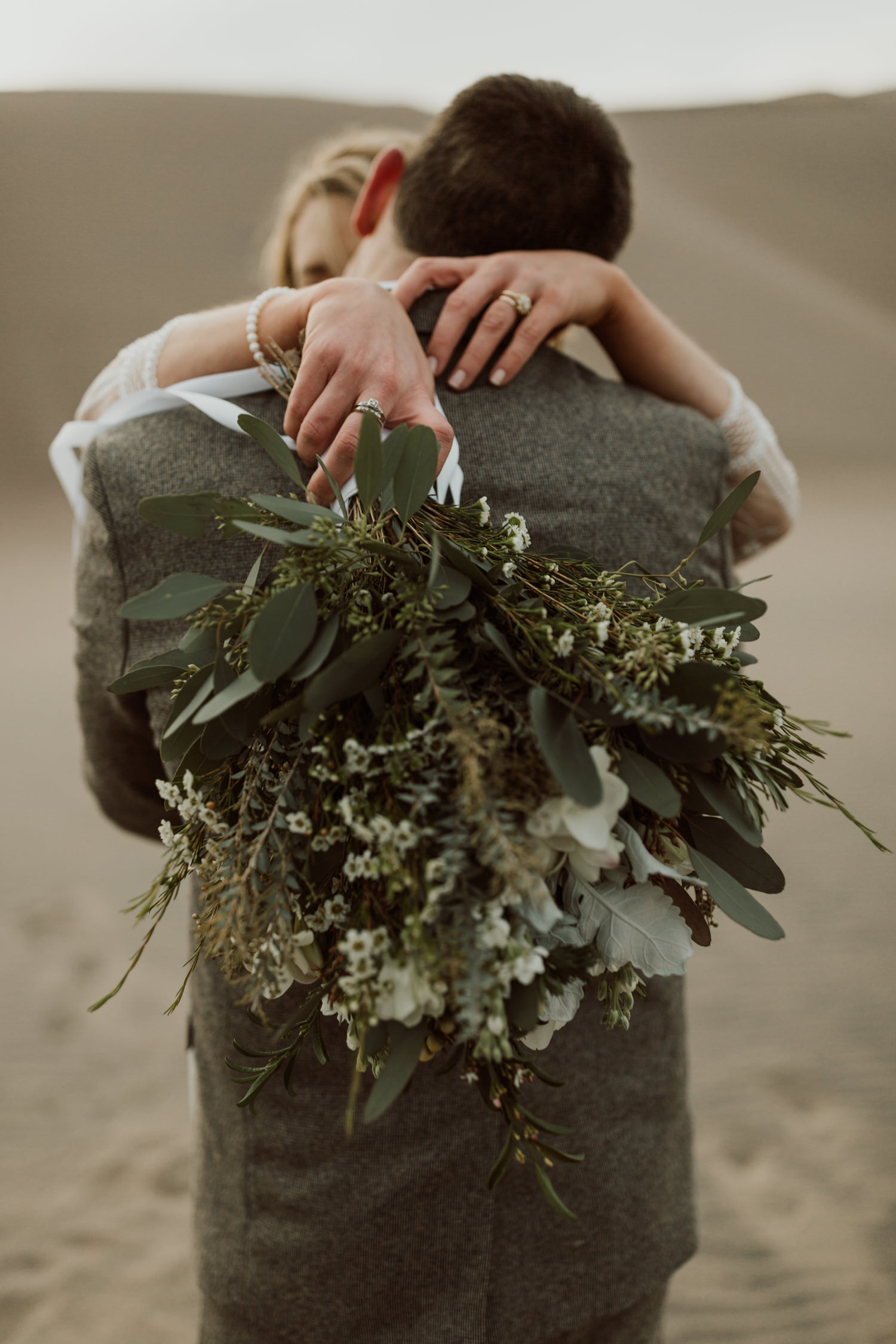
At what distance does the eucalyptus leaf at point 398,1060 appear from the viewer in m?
0.51

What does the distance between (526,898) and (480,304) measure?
644 millimetres

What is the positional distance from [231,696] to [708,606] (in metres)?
0.32

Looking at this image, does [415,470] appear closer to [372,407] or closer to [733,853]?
[372,407]

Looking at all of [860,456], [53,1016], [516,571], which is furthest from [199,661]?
[860,456]

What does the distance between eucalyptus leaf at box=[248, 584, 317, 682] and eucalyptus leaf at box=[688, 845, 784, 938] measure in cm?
30

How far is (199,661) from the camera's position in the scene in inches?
24.7

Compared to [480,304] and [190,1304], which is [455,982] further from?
[190,1304]

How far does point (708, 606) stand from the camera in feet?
1.94

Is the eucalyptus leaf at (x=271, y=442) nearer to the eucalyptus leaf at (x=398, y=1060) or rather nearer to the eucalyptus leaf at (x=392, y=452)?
the eucalyptus leaf at (x=392, y=452)

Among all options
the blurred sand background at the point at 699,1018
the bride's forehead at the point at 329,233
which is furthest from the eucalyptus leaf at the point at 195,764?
the blurred sand background at the point at 699,1018

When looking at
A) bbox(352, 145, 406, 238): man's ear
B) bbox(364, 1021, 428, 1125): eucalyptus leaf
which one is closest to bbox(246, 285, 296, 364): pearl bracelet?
bbox(352, 145, 406, 238): man's ear

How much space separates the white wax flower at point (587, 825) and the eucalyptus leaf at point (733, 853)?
0.34 ft

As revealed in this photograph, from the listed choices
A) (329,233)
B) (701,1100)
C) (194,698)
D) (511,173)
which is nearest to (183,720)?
(194,698)

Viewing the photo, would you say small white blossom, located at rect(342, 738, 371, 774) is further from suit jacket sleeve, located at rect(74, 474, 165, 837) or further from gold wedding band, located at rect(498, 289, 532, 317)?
gold wedding band, located at rect(498, 289, 532, 317)
